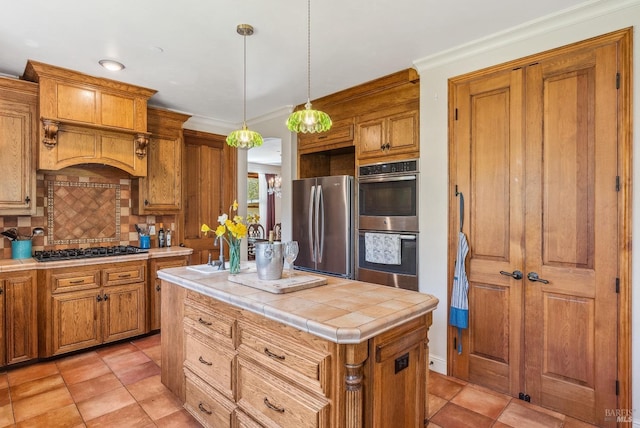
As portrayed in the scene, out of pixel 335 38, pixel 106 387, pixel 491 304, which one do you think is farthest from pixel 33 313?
pixel 491 304

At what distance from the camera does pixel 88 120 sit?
331cm

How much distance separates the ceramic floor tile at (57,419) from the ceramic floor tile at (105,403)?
45mm

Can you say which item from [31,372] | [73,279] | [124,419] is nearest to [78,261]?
[73,279]

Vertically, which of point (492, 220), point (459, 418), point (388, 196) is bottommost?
point (459, 418)

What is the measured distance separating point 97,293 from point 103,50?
7.34 ft

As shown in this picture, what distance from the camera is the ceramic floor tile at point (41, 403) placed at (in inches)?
92.0

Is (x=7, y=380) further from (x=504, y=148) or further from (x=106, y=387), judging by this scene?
(x=504, y=148)

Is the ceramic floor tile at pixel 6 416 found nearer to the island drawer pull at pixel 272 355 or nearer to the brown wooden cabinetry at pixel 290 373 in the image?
the brown wooden cabinetry at pixel 290 373

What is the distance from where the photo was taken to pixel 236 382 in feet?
6.12

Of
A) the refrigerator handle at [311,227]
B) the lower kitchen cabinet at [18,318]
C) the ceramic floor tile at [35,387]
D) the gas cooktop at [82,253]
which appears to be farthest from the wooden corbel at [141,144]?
the ceramic floor tile at [35,387]

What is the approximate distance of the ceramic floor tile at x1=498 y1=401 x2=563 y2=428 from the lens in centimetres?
223

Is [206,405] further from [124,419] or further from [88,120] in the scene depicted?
[88,120]

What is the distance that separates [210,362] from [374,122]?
2.62 metres

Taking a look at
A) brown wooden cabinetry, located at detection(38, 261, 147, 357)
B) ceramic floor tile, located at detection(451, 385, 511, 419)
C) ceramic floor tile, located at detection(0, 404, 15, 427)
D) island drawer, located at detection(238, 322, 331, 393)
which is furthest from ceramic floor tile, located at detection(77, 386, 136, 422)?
ceramic floor tile, located at detection(451, 385, 511, 419)
